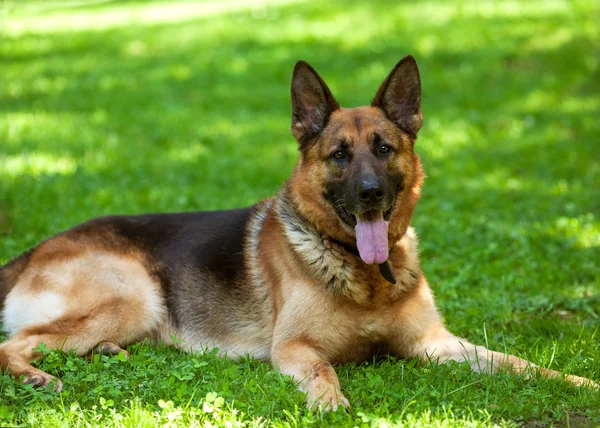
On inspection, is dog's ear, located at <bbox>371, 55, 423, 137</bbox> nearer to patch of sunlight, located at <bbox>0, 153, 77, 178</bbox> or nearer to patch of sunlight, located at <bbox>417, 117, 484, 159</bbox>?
patch of sunlight, located at <bbox>417, 117, 484, 159</bbox>

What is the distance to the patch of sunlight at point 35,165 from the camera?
9.41 metres

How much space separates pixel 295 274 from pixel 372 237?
0.59m

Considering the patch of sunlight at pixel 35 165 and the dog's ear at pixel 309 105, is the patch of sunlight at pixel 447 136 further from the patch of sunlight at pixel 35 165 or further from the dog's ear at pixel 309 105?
the dog's ear at pixel 309 105

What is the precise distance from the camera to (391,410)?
4.09 metres

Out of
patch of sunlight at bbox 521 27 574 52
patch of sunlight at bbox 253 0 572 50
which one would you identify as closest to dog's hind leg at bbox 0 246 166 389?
patch of sunlight at bbox 253 0 572 50

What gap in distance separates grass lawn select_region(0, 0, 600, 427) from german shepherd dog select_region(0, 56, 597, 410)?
8.2 inches

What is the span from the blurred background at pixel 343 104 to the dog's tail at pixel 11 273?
1419 mm

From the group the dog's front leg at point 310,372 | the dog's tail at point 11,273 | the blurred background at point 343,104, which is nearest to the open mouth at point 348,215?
the dog's front leg at point 310,372

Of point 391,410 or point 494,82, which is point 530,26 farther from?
point 391,410

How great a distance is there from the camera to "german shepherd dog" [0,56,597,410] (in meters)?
4.68

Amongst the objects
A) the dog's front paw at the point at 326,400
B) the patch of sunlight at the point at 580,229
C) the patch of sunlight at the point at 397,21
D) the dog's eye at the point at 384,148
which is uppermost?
the patch of sunlight at the point at 397,21

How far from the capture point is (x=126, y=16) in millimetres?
19984

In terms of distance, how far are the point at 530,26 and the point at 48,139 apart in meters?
9.55

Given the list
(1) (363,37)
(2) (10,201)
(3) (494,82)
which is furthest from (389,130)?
(1) (363,37)
